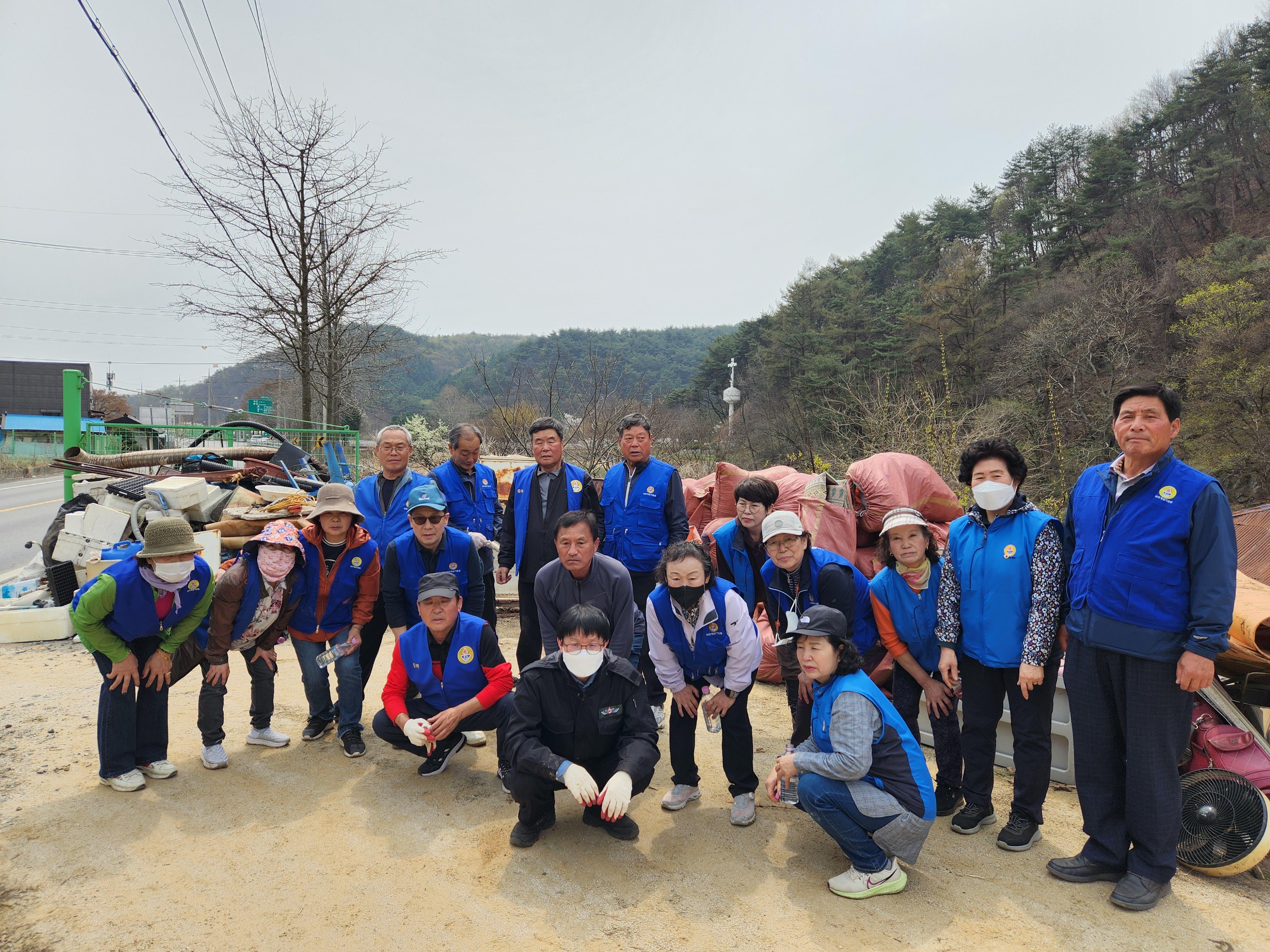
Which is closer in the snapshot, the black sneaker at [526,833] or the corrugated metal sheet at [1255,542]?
the black sneaker at [526,833]

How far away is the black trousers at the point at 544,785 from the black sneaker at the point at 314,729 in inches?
60.5

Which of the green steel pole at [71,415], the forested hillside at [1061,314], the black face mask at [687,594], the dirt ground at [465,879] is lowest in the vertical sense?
the dirt ground at [465,879]

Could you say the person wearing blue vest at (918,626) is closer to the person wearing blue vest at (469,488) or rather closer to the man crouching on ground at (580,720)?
the man crouching on ground at (580,720)

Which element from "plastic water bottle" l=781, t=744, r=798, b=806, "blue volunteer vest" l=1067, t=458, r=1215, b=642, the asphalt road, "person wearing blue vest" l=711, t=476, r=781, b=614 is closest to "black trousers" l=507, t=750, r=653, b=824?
"plastic water bottle" l=781, t=744, r=798, b=806

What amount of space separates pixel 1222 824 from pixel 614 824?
231 cm

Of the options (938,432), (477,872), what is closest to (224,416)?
(938,432)

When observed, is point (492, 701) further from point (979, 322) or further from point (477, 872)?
point (979, 322)

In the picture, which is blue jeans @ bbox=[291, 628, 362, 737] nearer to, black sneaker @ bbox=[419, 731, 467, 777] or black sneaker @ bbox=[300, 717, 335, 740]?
black sneaker @ bbox=[300, 717, 335, 740]

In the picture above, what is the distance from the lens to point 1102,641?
2.58m

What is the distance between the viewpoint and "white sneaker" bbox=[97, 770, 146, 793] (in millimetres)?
3230

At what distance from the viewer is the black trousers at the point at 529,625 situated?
4.31 meters

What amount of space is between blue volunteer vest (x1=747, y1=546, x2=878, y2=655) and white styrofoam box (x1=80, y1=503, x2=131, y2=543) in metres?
5.93

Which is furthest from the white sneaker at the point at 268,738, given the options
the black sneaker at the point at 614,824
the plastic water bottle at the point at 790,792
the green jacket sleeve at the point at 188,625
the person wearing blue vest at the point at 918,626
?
the person wearing blue vest at the point at 918,626

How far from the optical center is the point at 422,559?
374cm
